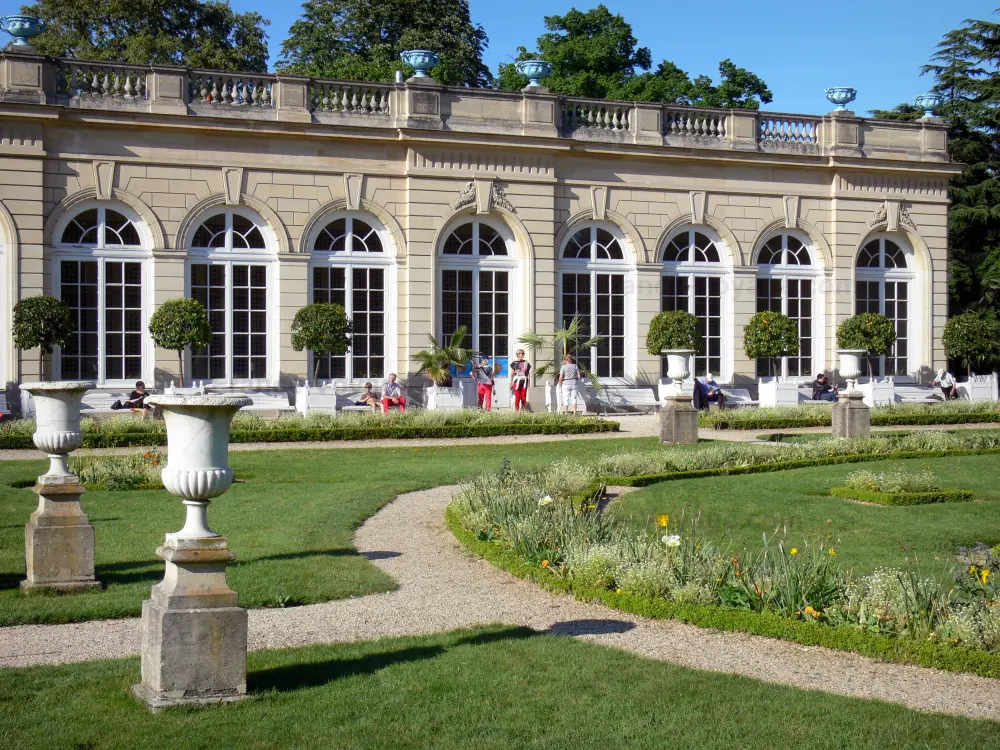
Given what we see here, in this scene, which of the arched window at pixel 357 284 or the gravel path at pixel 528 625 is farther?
the arched window at pixel 357 284

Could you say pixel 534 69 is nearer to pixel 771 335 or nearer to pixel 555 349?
pixel 555 349

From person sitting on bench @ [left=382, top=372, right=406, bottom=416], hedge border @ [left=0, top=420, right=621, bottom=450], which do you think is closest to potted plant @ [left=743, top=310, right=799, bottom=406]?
hedge border @ [left=0, top=420, right=621, bottom=450]

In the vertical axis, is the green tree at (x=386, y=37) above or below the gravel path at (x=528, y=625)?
above

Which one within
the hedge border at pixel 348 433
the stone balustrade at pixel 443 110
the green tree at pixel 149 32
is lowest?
the hedge border at pixel 348 433

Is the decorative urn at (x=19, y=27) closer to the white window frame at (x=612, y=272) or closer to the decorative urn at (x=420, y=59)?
the decorative urn at (x=420, y=59)

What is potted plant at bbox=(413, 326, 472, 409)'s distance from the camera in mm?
27047

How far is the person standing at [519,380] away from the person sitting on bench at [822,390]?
7.38 m

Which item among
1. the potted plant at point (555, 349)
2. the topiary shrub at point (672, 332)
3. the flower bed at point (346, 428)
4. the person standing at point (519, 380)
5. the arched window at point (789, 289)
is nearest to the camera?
the flower bed at point (346, 428)

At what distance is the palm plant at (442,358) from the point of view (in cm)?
2777

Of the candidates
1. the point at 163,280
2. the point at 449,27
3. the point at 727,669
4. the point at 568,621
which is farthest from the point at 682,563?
the point at 449,27

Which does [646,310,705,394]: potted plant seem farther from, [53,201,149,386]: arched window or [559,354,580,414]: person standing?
Answer: [53,201,149,386]: arched window

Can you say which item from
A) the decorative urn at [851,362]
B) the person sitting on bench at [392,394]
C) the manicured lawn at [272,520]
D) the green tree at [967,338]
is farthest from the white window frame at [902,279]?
the manicured lawn at [272,520]

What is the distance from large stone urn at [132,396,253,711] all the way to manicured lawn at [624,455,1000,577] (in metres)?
5.09

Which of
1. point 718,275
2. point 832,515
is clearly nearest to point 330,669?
point 832,515
